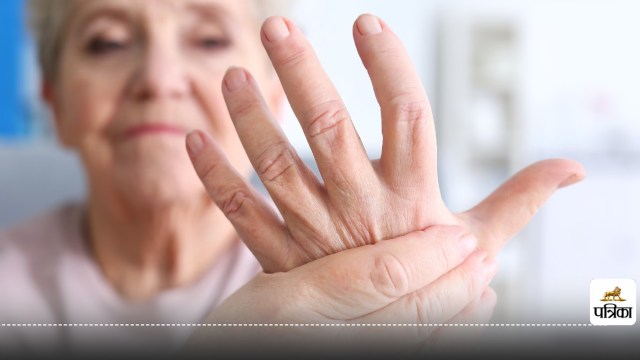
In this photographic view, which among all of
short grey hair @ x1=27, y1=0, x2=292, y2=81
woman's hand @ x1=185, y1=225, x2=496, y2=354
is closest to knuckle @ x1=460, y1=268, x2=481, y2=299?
woman's hand @ x1=185, y1=225, x2=496, y2=354

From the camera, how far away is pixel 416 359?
1.40 feet

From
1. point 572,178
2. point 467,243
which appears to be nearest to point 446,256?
point 467,243

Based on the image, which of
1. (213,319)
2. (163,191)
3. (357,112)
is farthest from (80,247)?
(357,112)

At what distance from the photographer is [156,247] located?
33.1 inches

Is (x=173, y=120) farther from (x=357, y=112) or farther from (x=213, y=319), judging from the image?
(x=357, y=112)

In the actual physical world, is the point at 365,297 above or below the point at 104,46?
below

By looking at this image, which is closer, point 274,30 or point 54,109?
point 274,30

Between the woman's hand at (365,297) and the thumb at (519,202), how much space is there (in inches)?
1.7

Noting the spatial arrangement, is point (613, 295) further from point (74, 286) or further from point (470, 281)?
point (74, 286)

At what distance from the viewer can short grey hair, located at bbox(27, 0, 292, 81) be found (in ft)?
2.71

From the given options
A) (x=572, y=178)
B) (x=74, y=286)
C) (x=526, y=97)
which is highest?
(x=572, y=178)

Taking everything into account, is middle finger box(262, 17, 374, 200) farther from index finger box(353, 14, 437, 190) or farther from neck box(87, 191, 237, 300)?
neck box(87, 191, 237, 300)

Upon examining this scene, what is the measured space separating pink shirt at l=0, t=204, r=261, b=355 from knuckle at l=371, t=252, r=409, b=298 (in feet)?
1.10

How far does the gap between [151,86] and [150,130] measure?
44 millimetres
